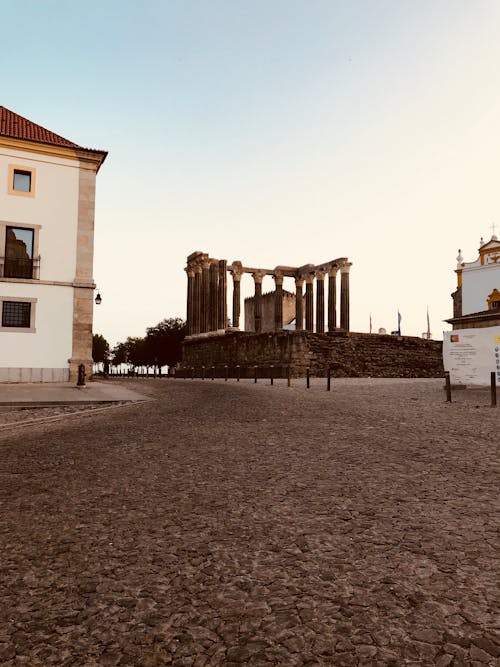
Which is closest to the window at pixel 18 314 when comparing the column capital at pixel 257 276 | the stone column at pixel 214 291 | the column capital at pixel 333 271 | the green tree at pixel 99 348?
the stone column at pixel 214 291

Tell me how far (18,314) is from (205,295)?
23171 mm

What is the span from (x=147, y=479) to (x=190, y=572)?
214 centimetres

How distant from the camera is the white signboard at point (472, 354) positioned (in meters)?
16.6

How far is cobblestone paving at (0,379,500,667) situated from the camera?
6.59 ft

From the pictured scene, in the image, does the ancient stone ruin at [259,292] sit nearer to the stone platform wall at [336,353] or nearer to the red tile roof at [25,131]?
the stone platform wall at [336,353]

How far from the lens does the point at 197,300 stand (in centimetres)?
4578

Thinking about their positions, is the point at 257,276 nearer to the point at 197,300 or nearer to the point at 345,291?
the point at 197,300

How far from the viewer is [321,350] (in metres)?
32.5

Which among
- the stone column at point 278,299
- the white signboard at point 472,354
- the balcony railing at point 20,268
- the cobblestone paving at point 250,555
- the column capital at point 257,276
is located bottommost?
the cobblestone paving at point 250,555

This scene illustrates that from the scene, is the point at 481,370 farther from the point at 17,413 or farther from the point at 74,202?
the point at 74,202

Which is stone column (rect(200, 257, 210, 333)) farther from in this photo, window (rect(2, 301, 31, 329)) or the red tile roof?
window (rect(2, 301, 31, 329))

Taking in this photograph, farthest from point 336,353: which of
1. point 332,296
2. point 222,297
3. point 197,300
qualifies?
point 197,300

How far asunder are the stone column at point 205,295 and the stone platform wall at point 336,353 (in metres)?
4.41

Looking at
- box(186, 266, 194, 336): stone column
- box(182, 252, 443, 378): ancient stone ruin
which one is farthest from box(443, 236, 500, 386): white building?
box(186, 266, 194, 336): stone column
